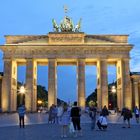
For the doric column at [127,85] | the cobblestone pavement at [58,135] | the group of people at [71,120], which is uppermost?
the doric column at [127,85]

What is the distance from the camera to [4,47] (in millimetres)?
81625

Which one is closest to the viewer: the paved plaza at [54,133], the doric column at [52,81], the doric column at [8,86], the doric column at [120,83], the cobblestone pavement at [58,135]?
the cobblestone pavement at [58,135]

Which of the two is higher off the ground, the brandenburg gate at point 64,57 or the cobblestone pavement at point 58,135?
the brandenburg gate at point 64,57

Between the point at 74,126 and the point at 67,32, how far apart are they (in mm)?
57185

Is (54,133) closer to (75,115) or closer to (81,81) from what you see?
(75,115)

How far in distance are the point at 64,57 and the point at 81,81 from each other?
580 centimetres

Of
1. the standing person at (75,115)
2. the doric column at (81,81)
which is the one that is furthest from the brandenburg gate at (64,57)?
the standing person at (75,115)

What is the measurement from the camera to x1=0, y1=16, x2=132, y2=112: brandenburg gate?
80.3m

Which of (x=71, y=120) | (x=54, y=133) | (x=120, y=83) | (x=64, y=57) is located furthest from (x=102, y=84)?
(x=71, y=120)

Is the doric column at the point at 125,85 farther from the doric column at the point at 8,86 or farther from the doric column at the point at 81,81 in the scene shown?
the doric column at the point at 8,86

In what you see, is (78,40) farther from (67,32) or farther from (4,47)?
(4,47)

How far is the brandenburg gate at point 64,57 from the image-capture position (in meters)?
80.3

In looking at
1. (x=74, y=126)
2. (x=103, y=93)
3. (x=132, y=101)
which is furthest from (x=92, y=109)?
(x=132, y=101)

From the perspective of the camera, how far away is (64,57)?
81.2 m
